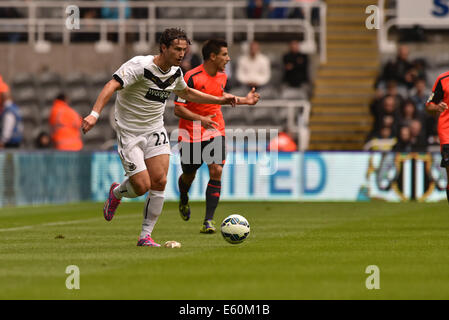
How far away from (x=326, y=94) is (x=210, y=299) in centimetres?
1947

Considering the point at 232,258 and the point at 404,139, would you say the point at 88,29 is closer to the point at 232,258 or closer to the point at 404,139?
the point at 404,139

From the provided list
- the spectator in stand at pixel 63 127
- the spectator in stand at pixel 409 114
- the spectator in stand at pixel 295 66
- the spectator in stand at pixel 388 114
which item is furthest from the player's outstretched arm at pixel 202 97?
the spectator in stand at pixel 295 66

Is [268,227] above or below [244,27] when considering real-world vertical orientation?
below

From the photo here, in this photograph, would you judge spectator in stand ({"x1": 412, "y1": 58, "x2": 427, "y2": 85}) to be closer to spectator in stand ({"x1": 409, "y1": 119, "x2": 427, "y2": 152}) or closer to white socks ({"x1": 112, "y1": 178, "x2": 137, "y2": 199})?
spectator in stand ({"x1": 409, "y1": 119, "x2": 427, "y2": 152})

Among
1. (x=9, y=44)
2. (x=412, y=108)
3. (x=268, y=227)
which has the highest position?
(x=9, y=44)

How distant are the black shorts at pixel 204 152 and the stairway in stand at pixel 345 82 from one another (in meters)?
11.9

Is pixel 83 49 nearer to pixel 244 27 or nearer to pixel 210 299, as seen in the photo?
pixel 244 27

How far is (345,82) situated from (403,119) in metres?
3.98

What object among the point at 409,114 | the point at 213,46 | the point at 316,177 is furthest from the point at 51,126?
the point at 213,46

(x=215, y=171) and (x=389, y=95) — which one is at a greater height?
(x=389, y=95)

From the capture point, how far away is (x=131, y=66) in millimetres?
10109

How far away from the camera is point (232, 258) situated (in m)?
9.15

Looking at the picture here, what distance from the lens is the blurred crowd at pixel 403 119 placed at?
21.9 m
